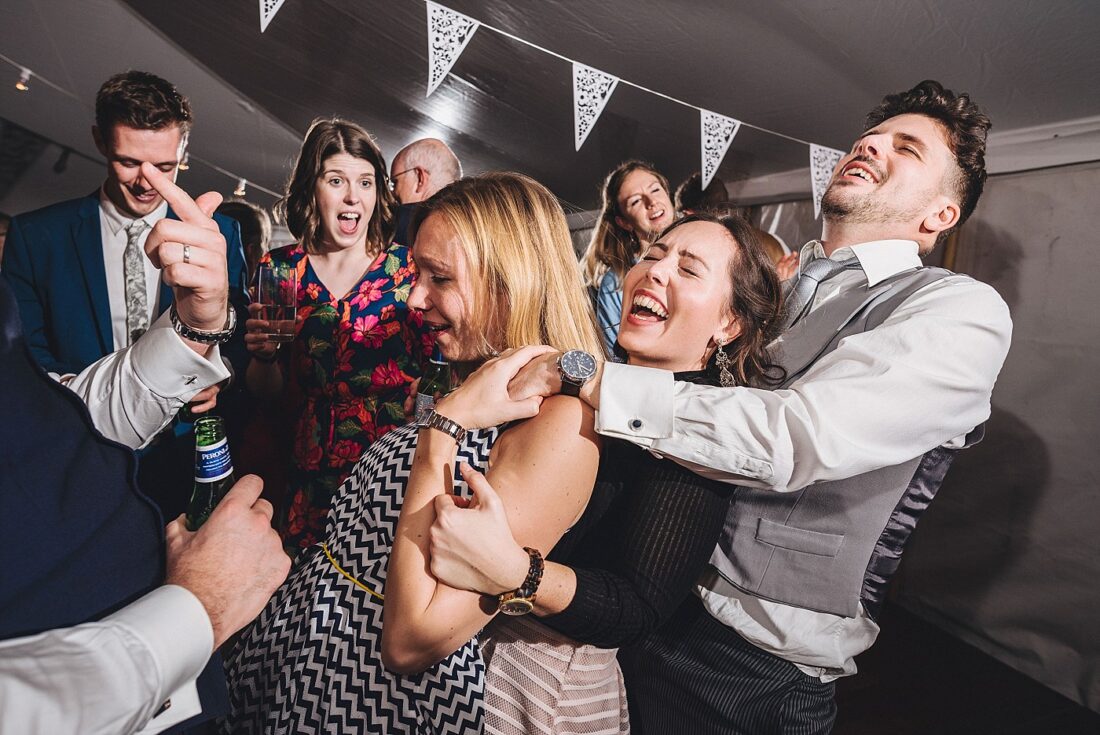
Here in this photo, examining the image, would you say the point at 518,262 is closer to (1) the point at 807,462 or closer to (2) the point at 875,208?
(1) the point at 807,462

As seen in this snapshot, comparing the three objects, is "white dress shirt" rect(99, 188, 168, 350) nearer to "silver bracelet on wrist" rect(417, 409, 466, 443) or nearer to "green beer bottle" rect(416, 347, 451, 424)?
"green beer bottle" rect(416, 347, 451, 424)

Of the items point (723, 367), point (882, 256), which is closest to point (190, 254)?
point (723, 367)

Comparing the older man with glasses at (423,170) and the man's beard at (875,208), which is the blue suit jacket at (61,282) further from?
the man's beard at (875,208)

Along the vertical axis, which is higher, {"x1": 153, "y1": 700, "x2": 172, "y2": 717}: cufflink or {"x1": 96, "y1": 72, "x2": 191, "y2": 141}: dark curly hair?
{"x1": 96, "y1": 72, "x2": 191, "y2": 141}: dark curly hair

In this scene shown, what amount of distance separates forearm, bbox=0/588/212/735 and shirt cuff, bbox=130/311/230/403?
58cm

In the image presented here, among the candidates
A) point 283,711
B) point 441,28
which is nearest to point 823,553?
point 283,711

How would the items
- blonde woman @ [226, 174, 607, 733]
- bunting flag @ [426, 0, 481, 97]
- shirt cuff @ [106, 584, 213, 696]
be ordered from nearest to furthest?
1. shirt cuff @ [106, 584, 213, 696]
2. blonde woman @ [226, 174, 607, 733]
3. bunting flag @ [426, 0, 481, 97]

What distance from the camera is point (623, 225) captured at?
338 cm

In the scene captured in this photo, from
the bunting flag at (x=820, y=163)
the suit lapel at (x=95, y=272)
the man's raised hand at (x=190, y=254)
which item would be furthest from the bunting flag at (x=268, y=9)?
the bunting flag at (x=820, y=163)

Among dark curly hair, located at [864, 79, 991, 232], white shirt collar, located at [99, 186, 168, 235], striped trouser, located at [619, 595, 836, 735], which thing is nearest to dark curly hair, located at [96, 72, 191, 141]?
white shirt collar, located at [99, 186, 168, 235]

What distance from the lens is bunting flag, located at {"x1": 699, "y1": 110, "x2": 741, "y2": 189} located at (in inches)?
131

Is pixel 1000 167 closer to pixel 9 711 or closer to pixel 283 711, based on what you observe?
pixel 283 711

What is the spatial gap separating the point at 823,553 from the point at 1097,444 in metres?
2.55

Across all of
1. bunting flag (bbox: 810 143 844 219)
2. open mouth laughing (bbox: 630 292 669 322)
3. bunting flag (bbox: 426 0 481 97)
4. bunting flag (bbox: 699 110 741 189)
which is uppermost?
bunting flag (bbox: 810 143 844 219)
